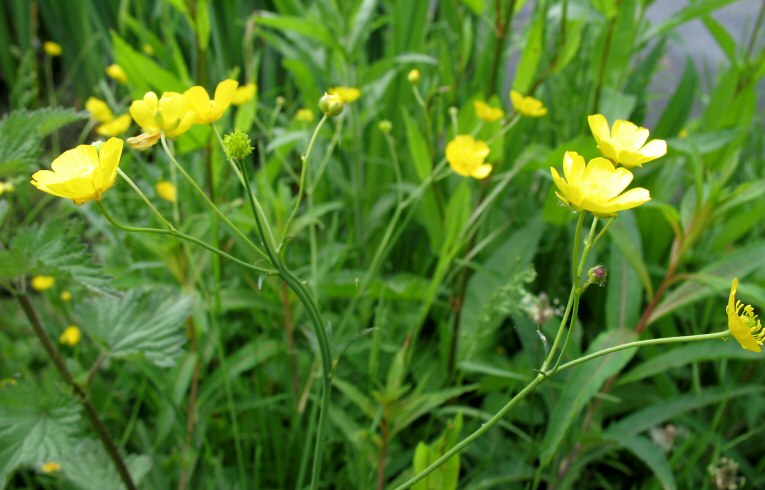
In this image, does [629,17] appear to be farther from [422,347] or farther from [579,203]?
[579,203]

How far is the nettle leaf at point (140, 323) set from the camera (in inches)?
32.9

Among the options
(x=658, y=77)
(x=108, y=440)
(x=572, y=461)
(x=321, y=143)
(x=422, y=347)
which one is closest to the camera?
(x=108, y=440)

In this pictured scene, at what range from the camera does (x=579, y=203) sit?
485mm

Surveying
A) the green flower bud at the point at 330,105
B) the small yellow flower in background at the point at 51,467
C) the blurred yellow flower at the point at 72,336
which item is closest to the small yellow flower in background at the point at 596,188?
the green flower bud at the point at 330,105

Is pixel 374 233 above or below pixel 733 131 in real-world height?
below

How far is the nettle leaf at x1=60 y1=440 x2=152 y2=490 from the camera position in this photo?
908 millimetres

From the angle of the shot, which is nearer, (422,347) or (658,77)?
(422,347)

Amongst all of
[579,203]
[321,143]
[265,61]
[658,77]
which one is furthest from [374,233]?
[658,77]

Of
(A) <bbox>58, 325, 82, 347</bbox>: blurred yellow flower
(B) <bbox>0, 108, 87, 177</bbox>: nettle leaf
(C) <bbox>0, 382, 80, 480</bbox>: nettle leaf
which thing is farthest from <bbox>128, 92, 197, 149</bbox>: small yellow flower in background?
(A) <bbox>58, 325, 82, 347</bbox>: blurred yellow flower

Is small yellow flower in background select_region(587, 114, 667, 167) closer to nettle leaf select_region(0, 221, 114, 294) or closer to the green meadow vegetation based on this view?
the green meadow vegetation

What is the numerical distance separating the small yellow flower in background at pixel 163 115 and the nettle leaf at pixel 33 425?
0.34 meters

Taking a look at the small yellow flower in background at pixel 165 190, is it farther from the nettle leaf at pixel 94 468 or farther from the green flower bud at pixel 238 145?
the green flower bud at pixel 238 145

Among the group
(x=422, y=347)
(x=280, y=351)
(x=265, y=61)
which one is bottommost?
(x=422, y=347)

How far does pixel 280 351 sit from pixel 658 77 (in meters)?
1.64
